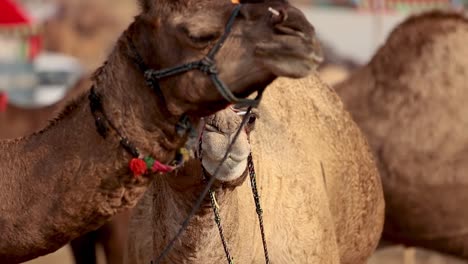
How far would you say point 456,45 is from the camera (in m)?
6.91

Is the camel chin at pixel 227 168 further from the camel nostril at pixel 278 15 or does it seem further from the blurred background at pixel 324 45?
the blurred background at pixel 324 45

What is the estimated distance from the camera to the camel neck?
3080 mm

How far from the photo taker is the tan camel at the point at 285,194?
3678mm

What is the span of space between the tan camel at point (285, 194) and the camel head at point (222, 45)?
488mm

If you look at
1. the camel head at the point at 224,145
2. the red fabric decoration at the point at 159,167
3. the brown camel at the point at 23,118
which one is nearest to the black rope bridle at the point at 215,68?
the red fabric decoration at the point at 159,167

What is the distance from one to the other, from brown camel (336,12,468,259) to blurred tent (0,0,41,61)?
5057mm

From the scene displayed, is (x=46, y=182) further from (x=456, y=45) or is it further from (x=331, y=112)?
(x=456, y=45)

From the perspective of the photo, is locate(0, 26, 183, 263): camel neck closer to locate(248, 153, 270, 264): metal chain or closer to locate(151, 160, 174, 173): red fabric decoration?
locate(151, 160, 174, 173): red fabric decoration

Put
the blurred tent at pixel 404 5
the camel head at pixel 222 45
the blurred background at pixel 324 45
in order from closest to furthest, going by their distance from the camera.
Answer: the camel head at pixel 222 45, the blurred background at pixel 324 45, the blurred tent at pixel 404 5

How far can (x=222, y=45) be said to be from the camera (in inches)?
115

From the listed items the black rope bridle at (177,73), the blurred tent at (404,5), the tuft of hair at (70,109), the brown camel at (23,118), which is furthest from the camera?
the blurred tent at (404,5)

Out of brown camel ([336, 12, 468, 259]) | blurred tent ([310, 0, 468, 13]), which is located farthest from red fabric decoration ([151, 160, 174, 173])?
blurred tent ([310, 0, 468, 13])

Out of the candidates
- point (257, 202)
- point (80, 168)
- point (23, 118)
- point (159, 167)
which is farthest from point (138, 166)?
point (23, 118)

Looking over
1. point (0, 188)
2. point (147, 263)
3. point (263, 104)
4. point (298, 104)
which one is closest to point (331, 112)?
point (298, 104)
